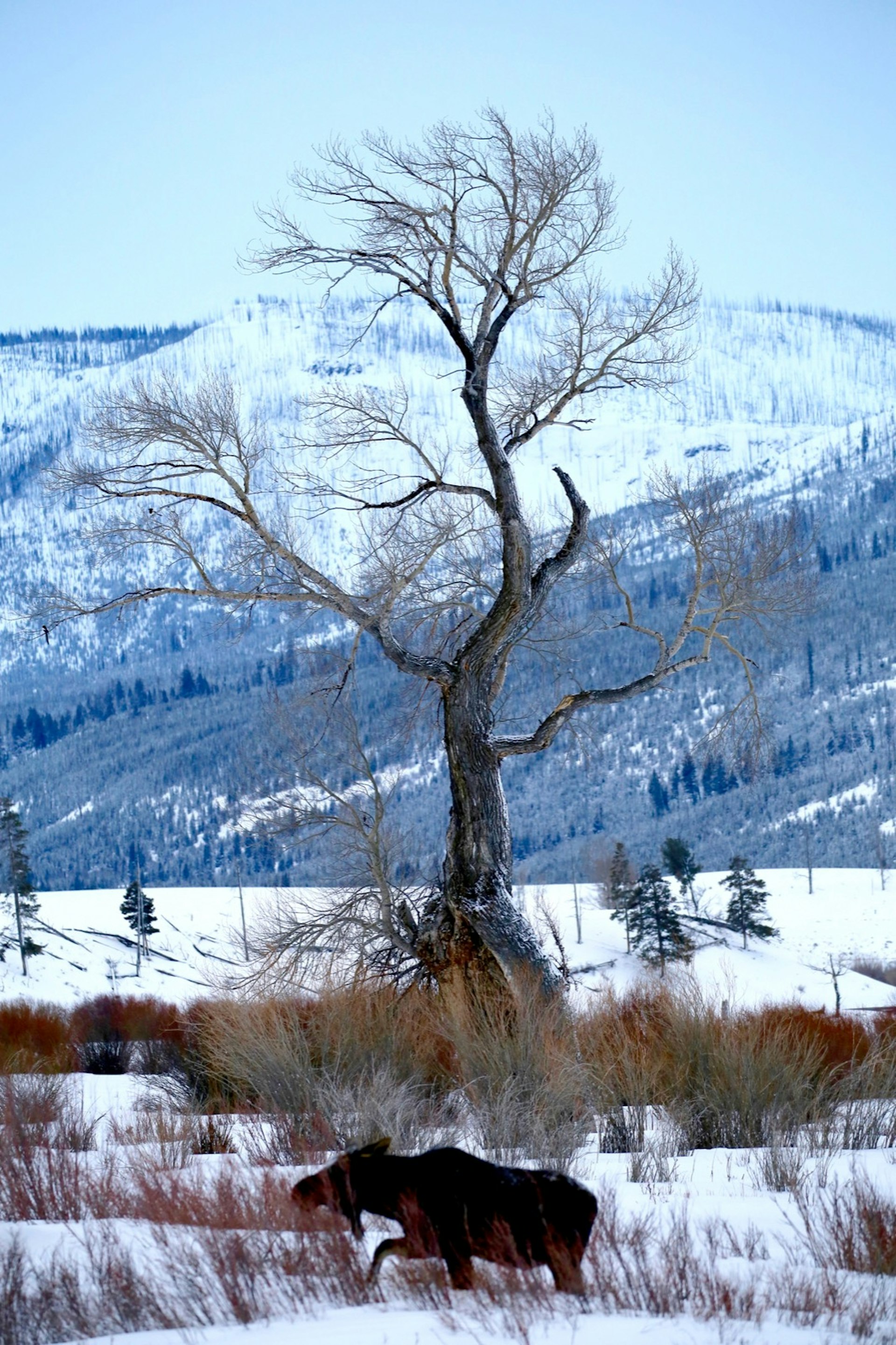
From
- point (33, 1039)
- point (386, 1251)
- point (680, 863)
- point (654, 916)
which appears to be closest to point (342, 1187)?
point (386, 1251)

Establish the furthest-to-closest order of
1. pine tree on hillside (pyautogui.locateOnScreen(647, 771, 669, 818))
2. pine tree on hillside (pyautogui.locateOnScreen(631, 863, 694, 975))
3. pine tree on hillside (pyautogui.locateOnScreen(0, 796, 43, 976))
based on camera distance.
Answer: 1. pine tree on hillside (pyautogui.locateOnScreen(647, 771, 669, 818))
2. pine tree on hillside (pyautogui.locateOnScreen(631, 863, 694, 975))
3. pine tree on hillside (pyautogui.locateOnScreen(0, 796, 43, 976))

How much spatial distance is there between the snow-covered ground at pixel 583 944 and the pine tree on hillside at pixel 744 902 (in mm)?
1376

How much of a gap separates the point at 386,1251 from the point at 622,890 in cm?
6219

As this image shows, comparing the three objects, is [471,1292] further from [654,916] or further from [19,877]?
[654,916]

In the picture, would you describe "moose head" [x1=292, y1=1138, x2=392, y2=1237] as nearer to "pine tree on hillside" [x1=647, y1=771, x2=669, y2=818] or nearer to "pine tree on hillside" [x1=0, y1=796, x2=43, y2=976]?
"pine tree on hillside" [x1=0, y1=796, x2=43, y2=976]

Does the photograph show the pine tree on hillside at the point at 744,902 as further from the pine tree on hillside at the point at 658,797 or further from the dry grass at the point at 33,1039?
the pine tree on hillside at the point at 658,797

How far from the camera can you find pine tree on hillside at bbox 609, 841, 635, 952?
61.2m

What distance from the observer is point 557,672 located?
14.8 m

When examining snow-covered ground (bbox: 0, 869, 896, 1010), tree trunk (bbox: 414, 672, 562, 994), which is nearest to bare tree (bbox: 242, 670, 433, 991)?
tree trunk (bbox: 414, 672, 562, 994)

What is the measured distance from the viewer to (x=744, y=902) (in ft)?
218

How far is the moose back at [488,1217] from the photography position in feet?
12.9

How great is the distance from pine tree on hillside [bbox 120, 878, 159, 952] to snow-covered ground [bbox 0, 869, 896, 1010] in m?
2.24

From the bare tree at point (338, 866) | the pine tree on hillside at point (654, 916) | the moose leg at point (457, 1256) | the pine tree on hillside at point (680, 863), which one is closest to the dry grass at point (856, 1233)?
the moose leg at point (457, 1256)

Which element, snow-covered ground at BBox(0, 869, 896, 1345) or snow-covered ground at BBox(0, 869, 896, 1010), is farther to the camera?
snow-covered ground at BBox(0, 869, 896, 1010)
